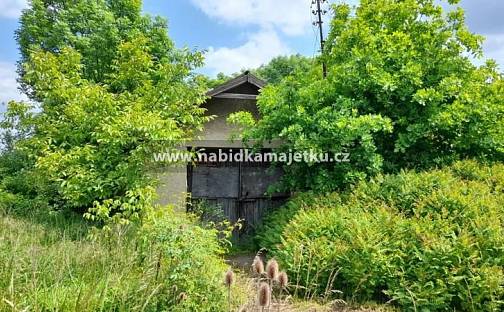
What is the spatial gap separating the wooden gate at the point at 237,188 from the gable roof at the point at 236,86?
1748 millimetres

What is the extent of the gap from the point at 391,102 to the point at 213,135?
4.33m

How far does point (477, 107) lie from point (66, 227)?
822 cm

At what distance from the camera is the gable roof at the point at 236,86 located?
855 centimetres

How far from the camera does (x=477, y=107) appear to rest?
673cm

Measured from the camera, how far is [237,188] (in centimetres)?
912

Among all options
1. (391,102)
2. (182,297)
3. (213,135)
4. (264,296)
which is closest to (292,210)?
(391,102)

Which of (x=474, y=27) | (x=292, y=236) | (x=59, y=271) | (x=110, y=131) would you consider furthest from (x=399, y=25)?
(x=59, y=271)

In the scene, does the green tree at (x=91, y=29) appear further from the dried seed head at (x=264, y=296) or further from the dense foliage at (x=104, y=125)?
the dried seed head at (x=264, y=296)

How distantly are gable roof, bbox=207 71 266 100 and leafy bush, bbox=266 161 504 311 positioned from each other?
391cm

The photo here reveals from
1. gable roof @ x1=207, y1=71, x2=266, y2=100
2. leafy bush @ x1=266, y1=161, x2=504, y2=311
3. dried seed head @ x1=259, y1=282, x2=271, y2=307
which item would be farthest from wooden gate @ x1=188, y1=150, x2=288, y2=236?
dried seed head @ x1=259, y1=282, x2=271, y2=307

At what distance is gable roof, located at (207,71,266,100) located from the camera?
8.55 metres

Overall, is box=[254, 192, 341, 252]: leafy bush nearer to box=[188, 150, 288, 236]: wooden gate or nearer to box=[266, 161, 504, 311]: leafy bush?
box=[266, 161, 504, 311]: leafy bush

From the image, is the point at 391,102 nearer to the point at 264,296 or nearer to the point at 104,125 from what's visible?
the point at 104,125

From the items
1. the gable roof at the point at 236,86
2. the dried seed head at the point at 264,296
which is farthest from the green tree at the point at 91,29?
the dried seed head at the point at 264,296
